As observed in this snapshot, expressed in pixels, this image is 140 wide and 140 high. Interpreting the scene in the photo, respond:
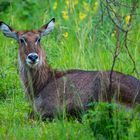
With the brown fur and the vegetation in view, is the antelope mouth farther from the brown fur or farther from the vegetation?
the vegetation

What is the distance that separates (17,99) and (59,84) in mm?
602

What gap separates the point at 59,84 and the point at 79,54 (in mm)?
1354

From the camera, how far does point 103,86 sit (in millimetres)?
8656

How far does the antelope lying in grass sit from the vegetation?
0.20m

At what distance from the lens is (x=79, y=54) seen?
10.6 meters

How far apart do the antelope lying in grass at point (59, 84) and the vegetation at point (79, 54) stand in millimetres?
203

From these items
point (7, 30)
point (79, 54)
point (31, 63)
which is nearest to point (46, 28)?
point (7, 30)

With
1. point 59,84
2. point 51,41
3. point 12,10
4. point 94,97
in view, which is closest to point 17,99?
point 59,84

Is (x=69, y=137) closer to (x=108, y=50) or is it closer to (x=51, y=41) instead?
(x=108, y=50)

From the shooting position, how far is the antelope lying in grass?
864cm

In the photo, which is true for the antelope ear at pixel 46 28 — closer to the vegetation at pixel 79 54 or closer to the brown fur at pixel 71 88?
the brown fur at pixel 71 88

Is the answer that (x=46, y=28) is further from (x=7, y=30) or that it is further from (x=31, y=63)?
(x=31, y=63)

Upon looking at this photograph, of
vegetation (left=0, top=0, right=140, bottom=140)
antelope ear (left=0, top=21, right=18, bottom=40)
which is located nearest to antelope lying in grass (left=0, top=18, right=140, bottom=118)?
antelope ear (left=0, top=21, right=18, bottom=40)

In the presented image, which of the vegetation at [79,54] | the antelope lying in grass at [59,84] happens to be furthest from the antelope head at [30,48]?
the vegetation at [79,54]
